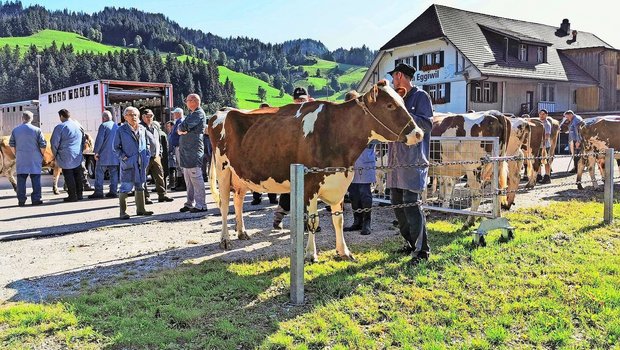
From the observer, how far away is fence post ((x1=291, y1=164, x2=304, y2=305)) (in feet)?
16.0

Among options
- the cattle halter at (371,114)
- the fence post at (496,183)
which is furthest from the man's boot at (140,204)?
the fence post at (496,183)

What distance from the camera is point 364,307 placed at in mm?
4750

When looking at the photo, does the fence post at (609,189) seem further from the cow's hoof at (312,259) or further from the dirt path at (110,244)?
the cow's hoof at (312,259)

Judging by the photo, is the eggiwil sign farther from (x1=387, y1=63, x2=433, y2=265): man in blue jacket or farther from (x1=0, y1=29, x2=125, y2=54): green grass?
(x1=0, y1=29, x2=125, y2=54): green grass

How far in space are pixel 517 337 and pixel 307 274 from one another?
2376 mm

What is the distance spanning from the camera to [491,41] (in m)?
40.1

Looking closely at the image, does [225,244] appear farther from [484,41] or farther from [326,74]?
[326,74]

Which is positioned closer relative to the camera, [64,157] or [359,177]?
[359,177]

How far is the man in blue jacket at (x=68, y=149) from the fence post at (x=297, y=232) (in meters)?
9.34

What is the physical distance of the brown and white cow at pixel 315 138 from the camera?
19.4 ft

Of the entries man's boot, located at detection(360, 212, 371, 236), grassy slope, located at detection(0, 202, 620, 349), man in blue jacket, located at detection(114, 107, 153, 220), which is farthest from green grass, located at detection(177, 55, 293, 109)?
grassy slope, located at detection(0, 202, 620, 349)

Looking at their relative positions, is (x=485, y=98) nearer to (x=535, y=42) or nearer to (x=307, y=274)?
(x=535, y=42)

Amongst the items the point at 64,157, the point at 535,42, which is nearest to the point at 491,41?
the point at 535,42

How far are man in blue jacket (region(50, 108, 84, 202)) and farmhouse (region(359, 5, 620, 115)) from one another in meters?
29.7
